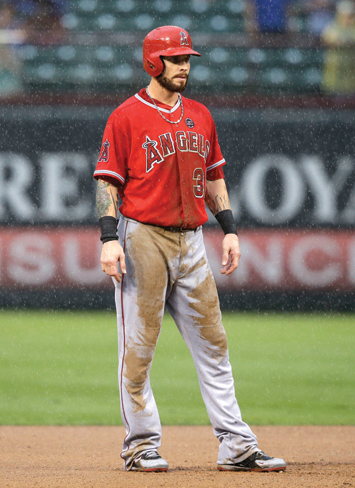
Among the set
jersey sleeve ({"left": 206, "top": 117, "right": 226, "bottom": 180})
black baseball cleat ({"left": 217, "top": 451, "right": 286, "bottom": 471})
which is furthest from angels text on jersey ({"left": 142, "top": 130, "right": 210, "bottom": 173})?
black baseball cleat ({"left": 217, "top": 451, "right": 286, "bottom": 471})

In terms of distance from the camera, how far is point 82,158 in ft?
33.9

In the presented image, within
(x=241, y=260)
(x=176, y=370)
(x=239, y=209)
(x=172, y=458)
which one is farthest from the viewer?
(x=239, y=209)

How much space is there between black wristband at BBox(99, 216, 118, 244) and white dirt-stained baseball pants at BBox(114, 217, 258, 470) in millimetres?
69

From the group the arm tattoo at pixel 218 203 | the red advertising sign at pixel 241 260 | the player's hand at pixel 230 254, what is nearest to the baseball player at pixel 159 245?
the player's hand at pixel 230 254

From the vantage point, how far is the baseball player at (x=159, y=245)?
322 cm

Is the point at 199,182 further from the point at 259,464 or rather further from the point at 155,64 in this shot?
the point at 259,464

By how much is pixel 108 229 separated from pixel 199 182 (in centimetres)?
46

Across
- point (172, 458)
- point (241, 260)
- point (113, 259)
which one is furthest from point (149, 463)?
point (241, 260)

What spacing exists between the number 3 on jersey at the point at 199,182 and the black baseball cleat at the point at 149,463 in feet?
3.72

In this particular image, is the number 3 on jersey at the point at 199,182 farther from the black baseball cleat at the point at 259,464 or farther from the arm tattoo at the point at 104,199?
the black baseball cleat at the point at 259,464

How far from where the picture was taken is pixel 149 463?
10.5ft

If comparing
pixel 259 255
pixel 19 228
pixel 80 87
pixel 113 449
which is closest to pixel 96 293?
pixel 19 228

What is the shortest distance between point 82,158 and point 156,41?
7.18m

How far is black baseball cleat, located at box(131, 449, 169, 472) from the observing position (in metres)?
3.21
